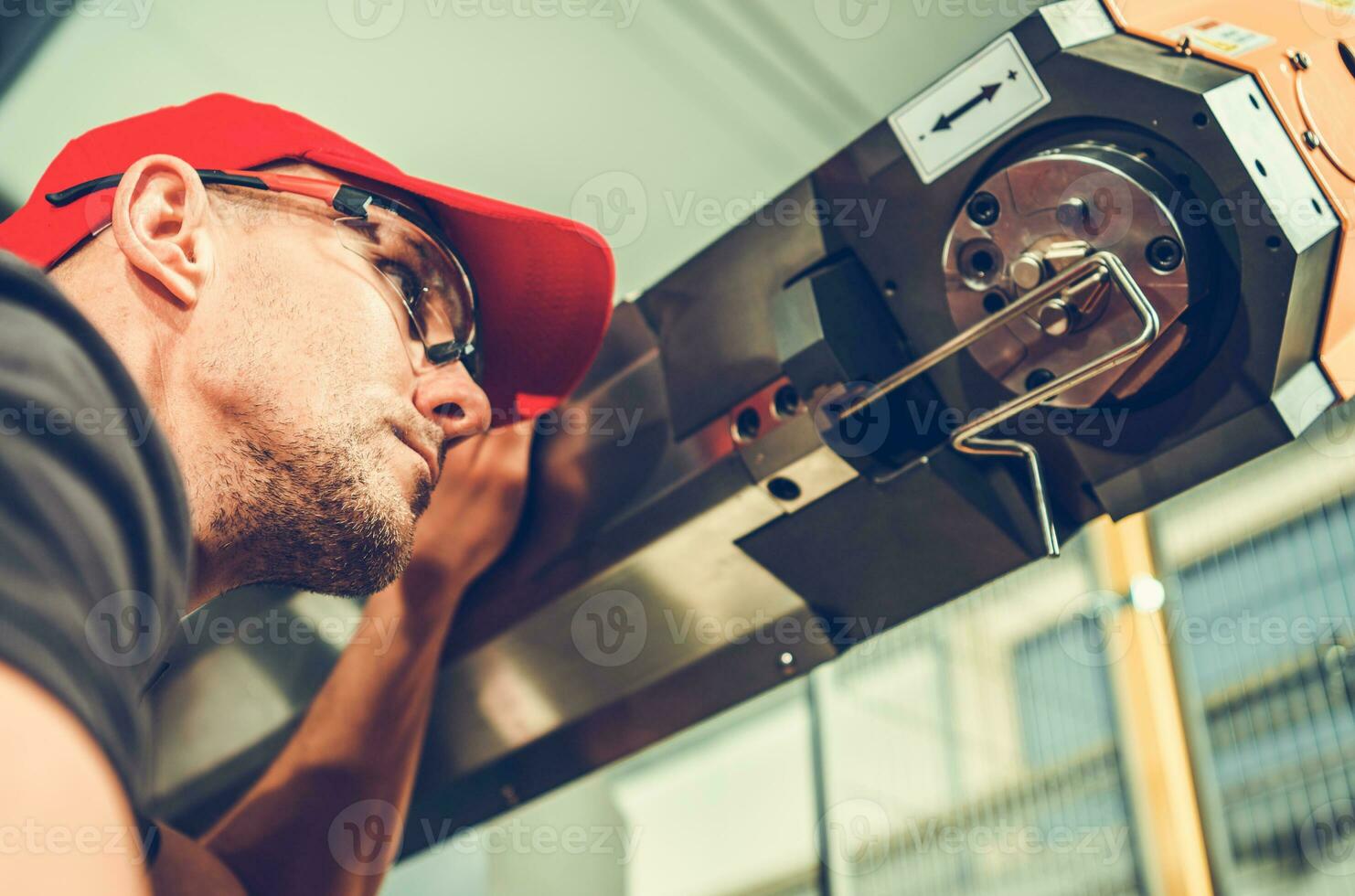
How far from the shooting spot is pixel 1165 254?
59cm

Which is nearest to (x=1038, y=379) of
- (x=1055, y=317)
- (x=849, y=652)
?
(x=1055, y=317)

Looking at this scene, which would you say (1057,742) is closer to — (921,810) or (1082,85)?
(921,810)

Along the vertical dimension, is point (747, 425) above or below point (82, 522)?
above

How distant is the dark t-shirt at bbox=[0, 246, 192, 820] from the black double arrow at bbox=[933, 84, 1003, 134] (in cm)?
49

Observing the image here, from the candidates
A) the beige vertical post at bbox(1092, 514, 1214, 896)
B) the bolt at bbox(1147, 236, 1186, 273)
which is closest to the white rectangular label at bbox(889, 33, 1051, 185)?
A: the bolt at bbox(1147, 236, 1186, 273)

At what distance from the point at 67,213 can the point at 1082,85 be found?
2.27 ft

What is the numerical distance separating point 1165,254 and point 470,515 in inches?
23.5

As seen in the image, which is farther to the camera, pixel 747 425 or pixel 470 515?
pixel 470 515

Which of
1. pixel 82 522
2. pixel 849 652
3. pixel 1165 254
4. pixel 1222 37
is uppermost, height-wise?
pixel 1222 37

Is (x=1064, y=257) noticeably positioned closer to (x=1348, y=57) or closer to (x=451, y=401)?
(x=1348, y=57)

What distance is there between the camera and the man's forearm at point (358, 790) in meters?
0.95

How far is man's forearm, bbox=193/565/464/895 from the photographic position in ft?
3.11

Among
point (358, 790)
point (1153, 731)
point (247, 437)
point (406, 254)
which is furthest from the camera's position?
point (1153, 731)

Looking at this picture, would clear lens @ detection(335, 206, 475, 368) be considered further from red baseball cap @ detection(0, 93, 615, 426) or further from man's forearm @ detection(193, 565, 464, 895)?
Answer: man's forearm @ detection(193, 565, 464, 895)
